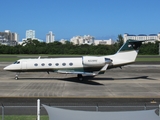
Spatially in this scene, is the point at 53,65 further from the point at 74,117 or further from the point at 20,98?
the point at 74,117

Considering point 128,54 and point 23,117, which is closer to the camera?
point 23,117

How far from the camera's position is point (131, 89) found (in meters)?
22.4

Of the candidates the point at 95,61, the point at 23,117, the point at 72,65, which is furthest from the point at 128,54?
the point at 23,117

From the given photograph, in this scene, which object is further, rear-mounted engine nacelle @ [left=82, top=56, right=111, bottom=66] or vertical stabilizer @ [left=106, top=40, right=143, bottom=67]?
vertical stabilizer @ [left=106, top=40, right=143, bottom=67]

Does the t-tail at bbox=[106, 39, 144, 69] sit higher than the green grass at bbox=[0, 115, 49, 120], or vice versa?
the t-tail at bbox=[106, 39, 144, 69]

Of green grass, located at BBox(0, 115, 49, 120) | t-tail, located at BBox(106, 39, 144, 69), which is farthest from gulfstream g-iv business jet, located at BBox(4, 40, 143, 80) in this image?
green grass, located at BBox(0, 115, 49, 120)

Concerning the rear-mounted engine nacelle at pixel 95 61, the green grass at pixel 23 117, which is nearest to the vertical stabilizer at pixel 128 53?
the rear-mounted engine nacelle at pixel 95 61

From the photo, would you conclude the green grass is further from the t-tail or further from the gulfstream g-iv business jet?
the t-tail

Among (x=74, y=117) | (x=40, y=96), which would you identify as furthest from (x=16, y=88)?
(x=74, y=117)

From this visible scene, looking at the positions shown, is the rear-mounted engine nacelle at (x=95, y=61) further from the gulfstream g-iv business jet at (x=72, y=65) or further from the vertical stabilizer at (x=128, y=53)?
the vertical stabilizer at (x=128, y=53)

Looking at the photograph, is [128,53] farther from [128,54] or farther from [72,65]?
[72,65]

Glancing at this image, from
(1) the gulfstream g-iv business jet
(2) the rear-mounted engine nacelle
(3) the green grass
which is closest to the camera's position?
(3) the green grass

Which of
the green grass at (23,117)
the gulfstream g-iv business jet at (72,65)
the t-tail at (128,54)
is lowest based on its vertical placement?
the green grass at (23,117)

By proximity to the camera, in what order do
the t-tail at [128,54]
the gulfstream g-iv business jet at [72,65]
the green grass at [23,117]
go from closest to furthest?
the green grass at [23,117] < the gulfstream g-iv business jet at [72,65] < the t-tail at [128,54]
